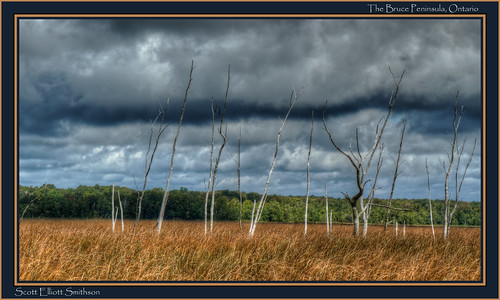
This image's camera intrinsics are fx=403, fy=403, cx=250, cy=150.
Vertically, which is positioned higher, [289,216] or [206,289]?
[206,289]

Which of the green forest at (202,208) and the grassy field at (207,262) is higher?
the grassy field at (207,262)

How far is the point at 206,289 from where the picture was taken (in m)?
5.17

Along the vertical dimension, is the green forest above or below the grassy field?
below

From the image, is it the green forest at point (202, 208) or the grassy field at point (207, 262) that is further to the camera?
the green forest at point (202, 208)

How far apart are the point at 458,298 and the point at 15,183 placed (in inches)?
243

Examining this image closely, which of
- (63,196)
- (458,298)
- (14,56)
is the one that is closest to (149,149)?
(14,56)

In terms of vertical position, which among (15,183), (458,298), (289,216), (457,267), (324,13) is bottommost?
(289,216)

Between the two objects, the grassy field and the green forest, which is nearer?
the grassy field

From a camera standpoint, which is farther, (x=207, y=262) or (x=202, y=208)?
(x=202, y=208)

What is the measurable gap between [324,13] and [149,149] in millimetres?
12979

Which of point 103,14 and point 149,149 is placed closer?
point 103,14

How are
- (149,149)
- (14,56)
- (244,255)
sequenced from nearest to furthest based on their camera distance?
(14,56) → (244,255) → (149,149)

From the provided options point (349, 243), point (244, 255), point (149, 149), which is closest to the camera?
point (244, 255)

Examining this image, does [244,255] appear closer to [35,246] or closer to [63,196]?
[35,246]
